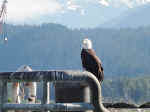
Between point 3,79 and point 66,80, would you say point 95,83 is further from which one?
point 3,79

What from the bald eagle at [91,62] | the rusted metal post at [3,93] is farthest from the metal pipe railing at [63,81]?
the bald eagle at [91,62]

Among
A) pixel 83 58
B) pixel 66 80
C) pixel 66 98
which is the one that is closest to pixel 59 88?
pixel 66 98

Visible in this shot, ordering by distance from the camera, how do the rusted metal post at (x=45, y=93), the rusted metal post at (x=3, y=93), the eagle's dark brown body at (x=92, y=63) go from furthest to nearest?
the eagle's dark brown body at (x=92, y=63), the rusted metal post at (x=3, y=93), the rusted metal post at (x=45, y=93)

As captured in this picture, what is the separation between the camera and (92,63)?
7066 mm

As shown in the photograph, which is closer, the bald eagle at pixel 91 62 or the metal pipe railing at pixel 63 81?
the metal pipe railing at pixel 63 81

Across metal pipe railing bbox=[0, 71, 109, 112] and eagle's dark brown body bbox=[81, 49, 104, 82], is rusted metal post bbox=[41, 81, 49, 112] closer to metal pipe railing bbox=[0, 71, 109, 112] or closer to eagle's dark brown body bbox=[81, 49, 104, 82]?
metal pipe railing bbox=[0, 71, 109, 112]

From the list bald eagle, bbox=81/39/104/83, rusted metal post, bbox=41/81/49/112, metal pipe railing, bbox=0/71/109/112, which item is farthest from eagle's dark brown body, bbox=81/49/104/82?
rusted metal post, bbox=41/81/49/112

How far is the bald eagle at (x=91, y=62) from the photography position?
6934 millimetres

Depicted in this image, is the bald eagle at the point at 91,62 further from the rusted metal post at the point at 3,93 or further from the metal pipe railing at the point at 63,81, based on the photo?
the rusted metal post at the point at 3,93

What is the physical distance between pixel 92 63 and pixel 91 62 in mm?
70

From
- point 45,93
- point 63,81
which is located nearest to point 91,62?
point 63,81

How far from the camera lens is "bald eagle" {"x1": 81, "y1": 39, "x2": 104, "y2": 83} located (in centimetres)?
693

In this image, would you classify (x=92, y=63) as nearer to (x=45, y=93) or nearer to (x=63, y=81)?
(x=63, y=81)

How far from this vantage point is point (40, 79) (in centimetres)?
451
